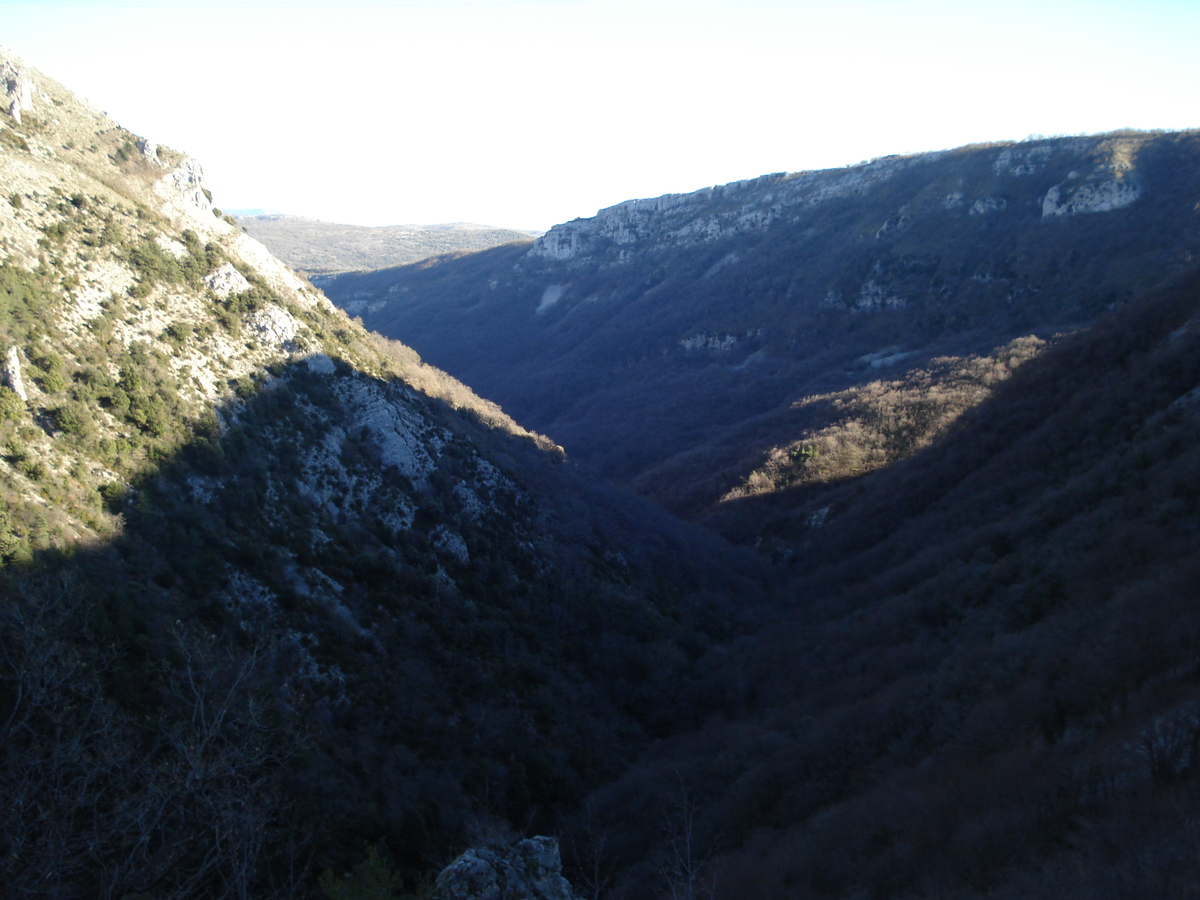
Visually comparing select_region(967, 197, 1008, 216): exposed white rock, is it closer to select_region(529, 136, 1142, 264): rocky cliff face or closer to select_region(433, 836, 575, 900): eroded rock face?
select_region(529, 136, 1142, 264): rocky cliff face

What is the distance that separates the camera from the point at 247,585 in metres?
17.6

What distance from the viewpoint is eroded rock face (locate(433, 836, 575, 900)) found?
442 inches

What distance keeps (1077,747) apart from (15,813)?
1599 cm

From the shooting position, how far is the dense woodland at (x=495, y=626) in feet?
34.0

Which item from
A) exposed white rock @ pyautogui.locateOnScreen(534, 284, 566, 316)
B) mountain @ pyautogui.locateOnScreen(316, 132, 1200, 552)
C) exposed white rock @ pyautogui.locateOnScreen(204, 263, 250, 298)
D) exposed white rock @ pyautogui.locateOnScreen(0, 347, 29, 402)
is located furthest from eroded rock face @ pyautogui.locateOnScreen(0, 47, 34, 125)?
exposed white rock @ pyautogui.locateOnScreen(534, 284, 566, 316)

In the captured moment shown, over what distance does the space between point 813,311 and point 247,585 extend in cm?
8701

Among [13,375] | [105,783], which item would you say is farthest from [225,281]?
[105,783]

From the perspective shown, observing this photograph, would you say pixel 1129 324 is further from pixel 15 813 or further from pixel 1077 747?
pixel 15 813

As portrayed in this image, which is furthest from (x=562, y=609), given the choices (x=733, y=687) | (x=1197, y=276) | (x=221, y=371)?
(x=1197, y=276)

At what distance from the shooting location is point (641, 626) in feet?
93.6

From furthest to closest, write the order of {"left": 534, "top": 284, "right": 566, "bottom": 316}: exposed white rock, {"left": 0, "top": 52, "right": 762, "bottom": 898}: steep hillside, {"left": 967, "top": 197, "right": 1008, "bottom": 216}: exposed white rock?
{"left": 534, "top": 284, "right": 566, "bottom": 316}: exposed white rock
{"left": 967, "top": 197, "right": 1008, "bottom": 216}: exposed white rock
{"left": 0, "top": 52, "right": 762, "bottom": 898}: steep hillside

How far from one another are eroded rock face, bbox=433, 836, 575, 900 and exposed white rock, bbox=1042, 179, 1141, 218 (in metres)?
97.0

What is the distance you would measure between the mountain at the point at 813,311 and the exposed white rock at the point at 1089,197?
0.23 metres

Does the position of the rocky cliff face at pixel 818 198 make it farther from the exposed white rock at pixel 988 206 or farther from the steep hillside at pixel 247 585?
the steep hillside at pixel 247 585
